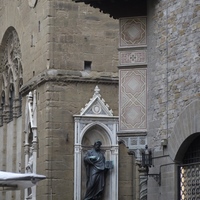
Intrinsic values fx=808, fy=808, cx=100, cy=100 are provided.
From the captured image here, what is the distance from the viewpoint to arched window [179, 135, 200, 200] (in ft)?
54.4

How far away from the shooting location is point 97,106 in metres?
26.8

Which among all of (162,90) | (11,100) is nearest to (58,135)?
(11,100)

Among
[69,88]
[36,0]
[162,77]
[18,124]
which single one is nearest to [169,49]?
[162,77]

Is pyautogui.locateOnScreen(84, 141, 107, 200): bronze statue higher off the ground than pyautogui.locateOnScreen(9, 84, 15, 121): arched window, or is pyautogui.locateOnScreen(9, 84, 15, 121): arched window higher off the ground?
pyautogui.locateOnScreen(9, 84, 15, 121): arched window

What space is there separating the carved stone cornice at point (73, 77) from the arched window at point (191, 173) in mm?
9925

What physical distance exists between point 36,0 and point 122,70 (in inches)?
404

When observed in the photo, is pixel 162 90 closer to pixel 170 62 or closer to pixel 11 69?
pixel 170 62

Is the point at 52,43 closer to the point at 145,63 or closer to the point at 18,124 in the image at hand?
the point at 18,124

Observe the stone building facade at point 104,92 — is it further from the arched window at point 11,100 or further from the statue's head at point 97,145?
the statue's head at point 97,145

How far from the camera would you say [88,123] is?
26.6m

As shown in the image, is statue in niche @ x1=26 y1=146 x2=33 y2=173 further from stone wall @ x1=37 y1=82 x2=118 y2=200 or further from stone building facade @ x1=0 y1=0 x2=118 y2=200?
stone wall @ x1=37 y1=82 x2=118 y2=200

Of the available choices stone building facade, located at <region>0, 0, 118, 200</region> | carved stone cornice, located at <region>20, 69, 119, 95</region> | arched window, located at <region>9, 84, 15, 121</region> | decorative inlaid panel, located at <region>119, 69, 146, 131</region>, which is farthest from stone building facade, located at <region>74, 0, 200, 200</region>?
arched window, located at <region>9, 84, 15, 121</region>

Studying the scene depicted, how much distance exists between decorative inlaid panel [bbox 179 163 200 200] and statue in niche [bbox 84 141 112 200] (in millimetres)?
9216

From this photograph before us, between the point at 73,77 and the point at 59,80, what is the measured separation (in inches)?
19.9
